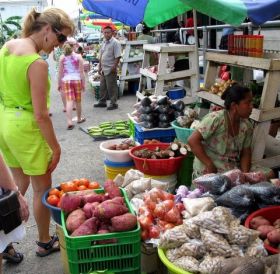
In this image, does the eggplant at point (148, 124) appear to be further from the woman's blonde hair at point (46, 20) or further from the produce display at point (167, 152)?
the woman's blonde hair at point (46, 20)

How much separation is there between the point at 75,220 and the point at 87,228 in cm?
15

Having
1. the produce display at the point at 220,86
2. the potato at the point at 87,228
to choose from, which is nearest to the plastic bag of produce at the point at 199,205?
the potato at the point at 87,228

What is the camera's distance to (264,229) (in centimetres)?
258

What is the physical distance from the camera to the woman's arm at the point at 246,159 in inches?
155

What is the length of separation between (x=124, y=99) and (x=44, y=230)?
886 centimetres

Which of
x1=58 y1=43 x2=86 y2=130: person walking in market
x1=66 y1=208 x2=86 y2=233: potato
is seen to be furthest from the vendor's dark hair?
x1=58 y1=43 x2=86 y2=130: person walking in market

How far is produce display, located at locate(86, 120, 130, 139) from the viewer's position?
8.21 meters

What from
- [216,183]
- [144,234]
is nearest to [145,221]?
[144,234]

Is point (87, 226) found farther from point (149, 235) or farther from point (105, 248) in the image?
point (149, 235)

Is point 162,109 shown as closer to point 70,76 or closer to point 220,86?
point 220,86

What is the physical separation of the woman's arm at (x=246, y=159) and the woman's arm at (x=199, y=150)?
277 mm

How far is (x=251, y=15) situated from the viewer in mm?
3160

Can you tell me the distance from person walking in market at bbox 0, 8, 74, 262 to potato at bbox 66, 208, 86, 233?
29.2 inches

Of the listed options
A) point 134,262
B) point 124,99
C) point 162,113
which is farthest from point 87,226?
point 124,99
